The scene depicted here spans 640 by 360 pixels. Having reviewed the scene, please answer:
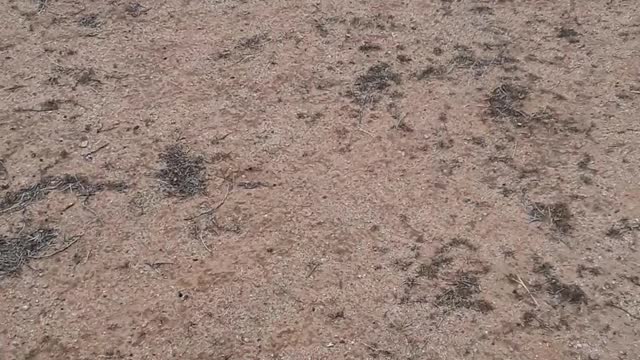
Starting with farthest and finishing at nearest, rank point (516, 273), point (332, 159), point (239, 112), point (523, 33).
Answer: point (523, 33) → point (239, 112) → point (332, 159) → point (516, 273)

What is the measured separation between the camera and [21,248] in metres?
2.65

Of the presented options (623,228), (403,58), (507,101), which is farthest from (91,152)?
(623,228)

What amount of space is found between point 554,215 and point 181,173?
5.13 feet

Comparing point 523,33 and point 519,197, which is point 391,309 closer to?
point 519,197

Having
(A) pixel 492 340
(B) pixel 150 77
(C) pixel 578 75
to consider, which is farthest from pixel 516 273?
(B) pixel 150 77

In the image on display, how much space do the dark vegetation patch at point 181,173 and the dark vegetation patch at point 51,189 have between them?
19 centimetres

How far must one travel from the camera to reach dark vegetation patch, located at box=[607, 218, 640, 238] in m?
2.66

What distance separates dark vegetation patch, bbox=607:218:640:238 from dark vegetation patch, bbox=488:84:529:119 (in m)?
0.68

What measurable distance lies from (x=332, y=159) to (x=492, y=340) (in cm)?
104

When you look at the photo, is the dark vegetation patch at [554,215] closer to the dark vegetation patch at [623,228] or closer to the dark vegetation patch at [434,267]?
the dark vegetation patch at [623,228]

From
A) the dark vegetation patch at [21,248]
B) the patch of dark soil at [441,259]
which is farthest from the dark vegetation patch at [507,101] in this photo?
the dark vegetation patch at [21,248]

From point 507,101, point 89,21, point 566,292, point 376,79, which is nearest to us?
point 566,292

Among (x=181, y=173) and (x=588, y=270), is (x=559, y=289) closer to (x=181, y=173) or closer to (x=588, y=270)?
(x=588, y=270)

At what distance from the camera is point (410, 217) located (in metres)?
2.74
